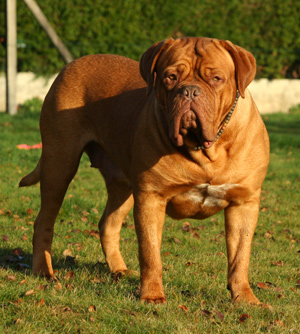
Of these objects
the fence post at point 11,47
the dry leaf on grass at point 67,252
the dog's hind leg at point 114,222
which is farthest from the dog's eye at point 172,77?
the fence post at point 11,47

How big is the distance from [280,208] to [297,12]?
11.6 m

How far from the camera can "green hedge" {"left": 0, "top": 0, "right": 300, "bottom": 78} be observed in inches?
579

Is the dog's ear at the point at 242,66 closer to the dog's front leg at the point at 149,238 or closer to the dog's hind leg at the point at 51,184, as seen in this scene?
the dog's front leg at the point at 149,238

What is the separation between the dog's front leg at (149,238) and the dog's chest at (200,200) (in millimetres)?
137

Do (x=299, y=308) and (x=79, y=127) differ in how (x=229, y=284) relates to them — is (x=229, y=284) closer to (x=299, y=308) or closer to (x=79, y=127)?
(x=299, y=308)

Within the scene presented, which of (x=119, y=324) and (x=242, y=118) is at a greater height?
(x=242, y=118)

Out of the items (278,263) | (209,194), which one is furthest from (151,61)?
(278,263)

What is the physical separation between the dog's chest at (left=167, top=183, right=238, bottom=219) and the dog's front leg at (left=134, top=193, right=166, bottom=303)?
0.45 ft

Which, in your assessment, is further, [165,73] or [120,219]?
[120,219]

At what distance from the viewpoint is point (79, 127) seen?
4875 millimetres

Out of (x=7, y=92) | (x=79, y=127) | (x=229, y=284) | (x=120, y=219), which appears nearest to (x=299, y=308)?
(x=229, y=284)

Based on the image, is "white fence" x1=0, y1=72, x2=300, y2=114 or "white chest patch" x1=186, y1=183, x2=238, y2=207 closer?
"white chest patch" x1=186, y1=183, x2=238, y2=207

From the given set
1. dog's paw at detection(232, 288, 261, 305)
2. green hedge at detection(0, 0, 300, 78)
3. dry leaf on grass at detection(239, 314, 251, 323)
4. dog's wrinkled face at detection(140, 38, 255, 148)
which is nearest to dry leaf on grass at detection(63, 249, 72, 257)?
dog's paw at detection(232, 288, 261, 305)

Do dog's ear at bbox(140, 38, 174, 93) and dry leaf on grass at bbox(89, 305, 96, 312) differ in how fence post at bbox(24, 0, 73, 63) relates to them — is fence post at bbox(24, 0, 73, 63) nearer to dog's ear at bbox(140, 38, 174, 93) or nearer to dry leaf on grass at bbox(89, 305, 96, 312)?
dog's ear at bbox(140, 38, 174, 93)
